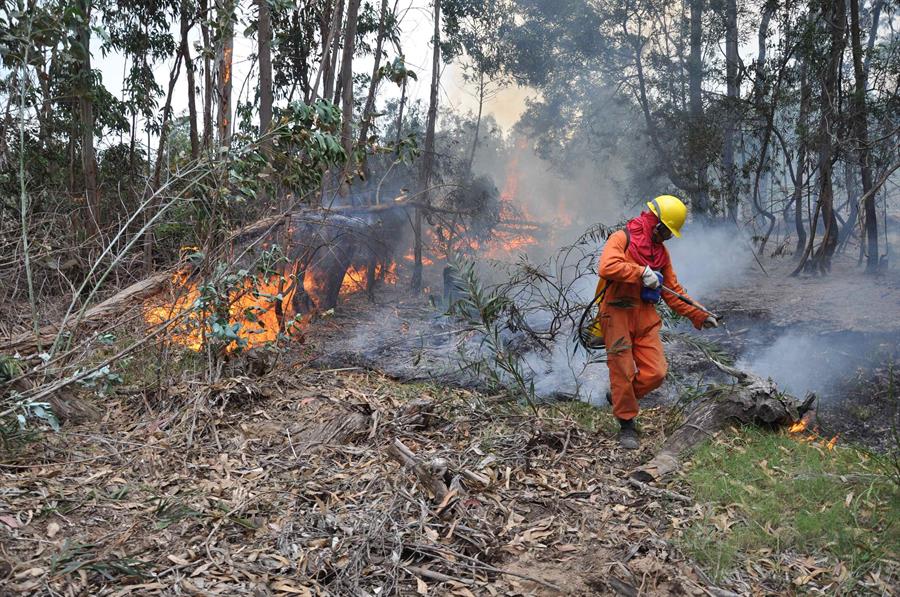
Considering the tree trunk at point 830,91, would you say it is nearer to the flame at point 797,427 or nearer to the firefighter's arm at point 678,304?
the firefighter's arm at point 678,304

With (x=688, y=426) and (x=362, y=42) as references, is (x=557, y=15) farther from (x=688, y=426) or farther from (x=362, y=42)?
(x=688, y=426)

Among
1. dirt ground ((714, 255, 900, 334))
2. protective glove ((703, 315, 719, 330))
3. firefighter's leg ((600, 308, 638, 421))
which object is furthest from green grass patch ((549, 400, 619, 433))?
dirt ground ((714, 255, 900, 334))

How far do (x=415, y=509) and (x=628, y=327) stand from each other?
2.26 metres

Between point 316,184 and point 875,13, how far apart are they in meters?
18.5

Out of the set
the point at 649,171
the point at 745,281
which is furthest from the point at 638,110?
the point at 745,281

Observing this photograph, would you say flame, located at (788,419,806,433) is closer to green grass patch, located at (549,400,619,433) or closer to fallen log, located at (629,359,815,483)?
fallen log, located at (629,359,815,483)

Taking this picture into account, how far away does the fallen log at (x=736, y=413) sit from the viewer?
168 inches

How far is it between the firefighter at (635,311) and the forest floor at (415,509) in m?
0.37

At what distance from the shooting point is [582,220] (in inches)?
1166

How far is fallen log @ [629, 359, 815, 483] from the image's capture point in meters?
4.27

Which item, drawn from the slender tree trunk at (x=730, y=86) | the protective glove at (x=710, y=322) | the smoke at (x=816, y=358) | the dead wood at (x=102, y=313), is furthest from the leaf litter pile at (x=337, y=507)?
the slender tree trunk at (x=730, y=86)

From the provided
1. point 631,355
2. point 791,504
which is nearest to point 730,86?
point 631,355

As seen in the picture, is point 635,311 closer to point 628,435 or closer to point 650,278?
point 650,278

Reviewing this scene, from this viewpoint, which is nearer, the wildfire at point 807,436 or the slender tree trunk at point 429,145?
the wildfire at point 807,436
